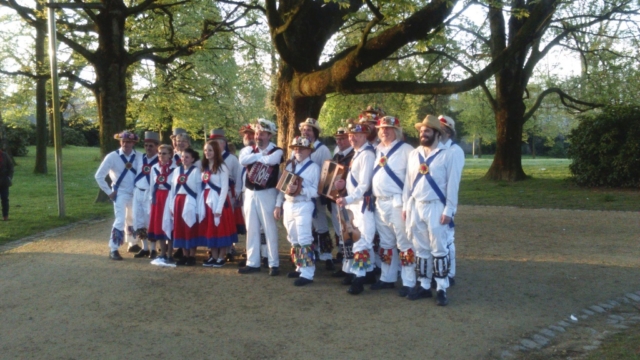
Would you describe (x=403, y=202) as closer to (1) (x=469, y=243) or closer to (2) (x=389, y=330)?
(2) (x=389, y=330)

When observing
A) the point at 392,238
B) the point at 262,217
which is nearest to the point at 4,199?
the point at 262,217

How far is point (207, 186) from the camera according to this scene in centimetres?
879

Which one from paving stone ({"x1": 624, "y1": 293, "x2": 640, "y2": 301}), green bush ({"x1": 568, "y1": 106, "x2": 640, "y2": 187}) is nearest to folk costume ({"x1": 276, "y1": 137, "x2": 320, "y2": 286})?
paving stone ({"x1": 624, "y1": 293, "x2": 640, "y2": 301})

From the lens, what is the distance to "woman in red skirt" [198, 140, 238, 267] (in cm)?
871

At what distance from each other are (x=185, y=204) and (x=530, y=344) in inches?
207

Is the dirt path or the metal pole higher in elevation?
the metal pole

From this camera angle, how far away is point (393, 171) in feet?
24.0

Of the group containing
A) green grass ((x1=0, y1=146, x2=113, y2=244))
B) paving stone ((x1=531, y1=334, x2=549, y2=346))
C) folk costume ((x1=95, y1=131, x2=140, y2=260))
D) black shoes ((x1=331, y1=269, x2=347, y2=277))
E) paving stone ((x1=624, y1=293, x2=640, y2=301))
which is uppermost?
folk costume ((x1=95, y1=131, x2=140, y2=260))

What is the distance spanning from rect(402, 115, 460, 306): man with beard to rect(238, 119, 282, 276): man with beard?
7.03ft

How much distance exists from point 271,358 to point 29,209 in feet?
43.8

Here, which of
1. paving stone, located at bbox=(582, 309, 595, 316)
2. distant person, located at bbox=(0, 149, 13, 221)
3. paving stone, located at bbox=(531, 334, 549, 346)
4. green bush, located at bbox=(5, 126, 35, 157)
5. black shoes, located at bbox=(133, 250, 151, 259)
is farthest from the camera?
green bush, located at bbox=(5, 126, 35, 157)

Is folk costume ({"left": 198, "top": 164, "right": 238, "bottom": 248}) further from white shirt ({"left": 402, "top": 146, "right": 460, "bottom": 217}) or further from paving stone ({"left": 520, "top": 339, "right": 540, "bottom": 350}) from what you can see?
paving stone ({"left": 520, "top": 339, "right": 540, "bottom": 350})

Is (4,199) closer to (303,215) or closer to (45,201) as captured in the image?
(45,201)

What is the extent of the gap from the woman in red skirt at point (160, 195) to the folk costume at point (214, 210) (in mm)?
664
